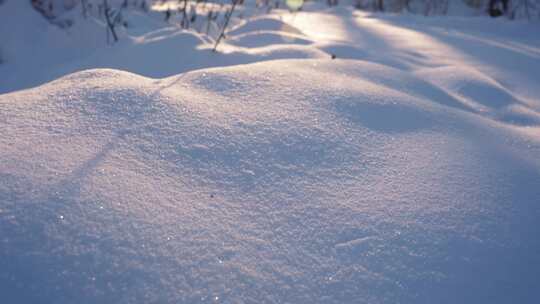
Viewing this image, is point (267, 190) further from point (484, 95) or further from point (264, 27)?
point (264, 27)

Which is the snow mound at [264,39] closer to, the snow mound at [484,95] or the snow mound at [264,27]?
the snow mound at [264,27]

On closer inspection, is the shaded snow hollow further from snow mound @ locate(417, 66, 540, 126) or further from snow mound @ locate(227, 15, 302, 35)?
snow mound @ locate(227, 15, 302, 35)

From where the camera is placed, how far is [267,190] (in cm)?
92

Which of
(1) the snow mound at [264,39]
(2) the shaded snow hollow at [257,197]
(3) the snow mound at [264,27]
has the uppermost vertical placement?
(3) the snow mound at [264,27]

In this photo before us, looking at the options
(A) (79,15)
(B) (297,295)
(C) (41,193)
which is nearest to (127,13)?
(A) (79,15)

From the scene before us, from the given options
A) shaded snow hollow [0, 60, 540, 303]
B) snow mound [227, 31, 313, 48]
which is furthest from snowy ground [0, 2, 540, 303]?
snow mound [227, 31, 313, 48]

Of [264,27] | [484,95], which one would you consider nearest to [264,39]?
[264,27]

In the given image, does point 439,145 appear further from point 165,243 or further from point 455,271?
point 165,243

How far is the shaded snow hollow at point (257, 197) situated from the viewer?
725mm

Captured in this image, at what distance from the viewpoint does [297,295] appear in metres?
0.71

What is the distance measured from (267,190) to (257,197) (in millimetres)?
32

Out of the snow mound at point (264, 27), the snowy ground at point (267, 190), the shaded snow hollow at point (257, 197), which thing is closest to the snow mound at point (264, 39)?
the snow mound at point (264, 27)

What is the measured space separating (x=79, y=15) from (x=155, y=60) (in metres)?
0.77

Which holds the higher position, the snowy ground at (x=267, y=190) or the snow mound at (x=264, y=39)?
the snow mound at (x=264, y=39)
